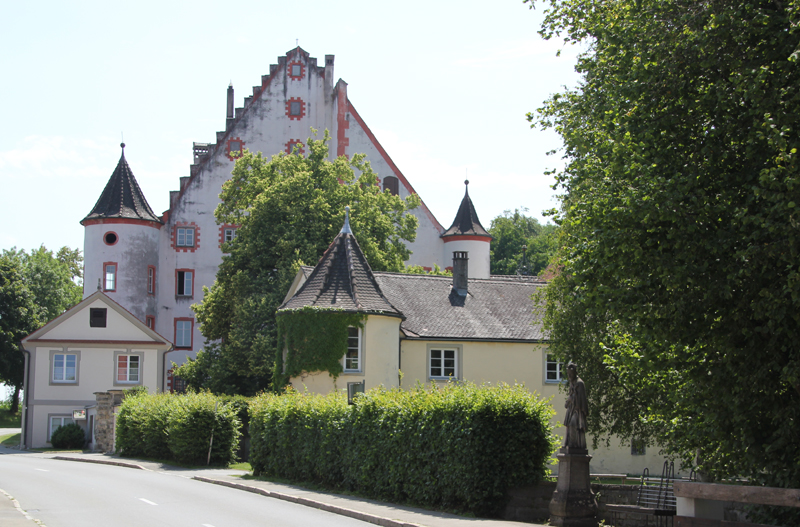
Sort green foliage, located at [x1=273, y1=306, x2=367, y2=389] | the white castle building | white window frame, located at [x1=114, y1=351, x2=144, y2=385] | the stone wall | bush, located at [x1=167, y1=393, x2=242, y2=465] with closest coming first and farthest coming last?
bush, located at [x1=167, y1=393, x2=242, y2=465] → green foliage, located at [x1=273, y1=306, x2=367, y2=389] → the stone wall → white window frame, located at [x1=114, y1=351, x2=144, y2=385] → the white castle building

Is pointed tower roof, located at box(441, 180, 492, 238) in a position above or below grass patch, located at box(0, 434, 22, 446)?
above

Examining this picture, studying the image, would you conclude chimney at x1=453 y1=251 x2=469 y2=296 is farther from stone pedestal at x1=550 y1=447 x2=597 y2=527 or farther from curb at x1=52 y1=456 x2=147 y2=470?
stone pedestal at x1=550 y1=447 x2=597 y2=527

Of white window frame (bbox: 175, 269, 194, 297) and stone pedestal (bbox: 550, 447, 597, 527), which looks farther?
white window frame (bbox: 175, 269, 194, 297)

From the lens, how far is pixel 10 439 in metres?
50.6

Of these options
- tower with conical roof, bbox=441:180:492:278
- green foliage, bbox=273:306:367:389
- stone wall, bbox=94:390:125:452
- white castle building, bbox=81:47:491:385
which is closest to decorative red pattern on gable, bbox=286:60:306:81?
white castle building, bbox=81:47:491:385

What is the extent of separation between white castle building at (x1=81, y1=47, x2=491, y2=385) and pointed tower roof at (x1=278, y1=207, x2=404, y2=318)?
899 inches

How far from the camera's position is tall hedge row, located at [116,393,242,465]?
28953 millimetres

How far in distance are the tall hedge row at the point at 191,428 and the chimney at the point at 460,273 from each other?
10542 mm

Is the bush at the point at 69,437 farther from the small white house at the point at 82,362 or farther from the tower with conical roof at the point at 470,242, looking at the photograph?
the tower with conical roof at the point at 470,242

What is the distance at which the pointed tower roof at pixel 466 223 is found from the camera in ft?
179

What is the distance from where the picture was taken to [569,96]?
739 inches

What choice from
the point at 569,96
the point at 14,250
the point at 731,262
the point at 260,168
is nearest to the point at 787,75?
the point at 731,262

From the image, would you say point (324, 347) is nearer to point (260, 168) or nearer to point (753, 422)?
point (260, 168)

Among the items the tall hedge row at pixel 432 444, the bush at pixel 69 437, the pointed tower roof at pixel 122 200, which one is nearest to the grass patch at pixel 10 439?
the bush at pixel 69 437
